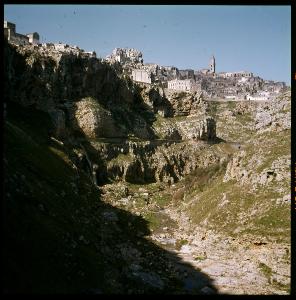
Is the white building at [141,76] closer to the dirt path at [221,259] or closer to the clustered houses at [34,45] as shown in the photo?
the clustered houses at [34,45]

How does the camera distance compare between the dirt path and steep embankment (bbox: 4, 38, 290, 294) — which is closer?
steep embankment (bbox: 4, 38, 290, 294)

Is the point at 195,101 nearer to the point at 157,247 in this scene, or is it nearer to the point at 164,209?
the point at 164,209

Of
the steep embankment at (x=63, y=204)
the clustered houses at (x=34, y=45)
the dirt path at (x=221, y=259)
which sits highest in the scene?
the clustered houses at (x=34, y=45)

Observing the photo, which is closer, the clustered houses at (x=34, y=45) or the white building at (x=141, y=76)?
the clustered houses at (x=34, y=45)

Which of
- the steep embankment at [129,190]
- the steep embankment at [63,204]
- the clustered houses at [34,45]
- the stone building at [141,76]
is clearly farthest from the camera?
the stone building at [141,76]

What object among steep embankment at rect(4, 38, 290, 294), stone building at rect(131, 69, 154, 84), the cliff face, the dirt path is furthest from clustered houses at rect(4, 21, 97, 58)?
the dirt path

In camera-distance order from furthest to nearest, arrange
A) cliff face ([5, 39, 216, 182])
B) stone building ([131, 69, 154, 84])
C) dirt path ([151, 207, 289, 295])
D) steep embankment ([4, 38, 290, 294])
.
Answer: stone building ([131, 69, 154, 84]), cliff face ([5, 39, 216, 182]), dirt path ([151, 207, 289, 295]), steep embankment ([4, 38, 290, 294])

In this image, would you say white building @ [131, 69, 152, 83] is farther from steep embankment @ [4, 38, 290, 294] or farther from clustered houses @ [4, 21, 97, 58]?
steep embankment @ [4, 38, 290, 294]

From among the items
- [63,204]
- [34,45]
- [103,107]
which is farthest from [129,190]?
[63,204]

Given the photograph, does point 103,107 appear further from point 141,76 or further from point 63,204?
point 63,204

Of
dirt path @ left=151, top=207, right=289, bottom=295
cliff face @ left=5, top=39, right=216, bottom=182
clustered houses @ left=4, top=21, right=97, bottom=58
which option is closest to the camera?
dirt path @ left=151, top=207, right=289, bottom=295

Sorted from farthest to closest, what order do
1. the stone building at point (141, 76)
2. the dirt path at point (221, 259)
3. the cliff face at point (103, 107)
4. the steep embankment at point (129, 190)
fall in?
1. the stone building at point (141, 76)
2. the cliff face at point (103, 107)
3. the dirt path at point (221, 259)
4. the steep embankment at point (129, 190)

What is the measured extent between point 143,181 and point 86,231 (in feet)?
151

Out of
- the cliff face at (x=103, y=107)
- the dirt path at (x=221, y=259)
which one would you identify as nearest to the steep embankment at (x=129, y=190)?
the dirt path at (x=221, y=259)
